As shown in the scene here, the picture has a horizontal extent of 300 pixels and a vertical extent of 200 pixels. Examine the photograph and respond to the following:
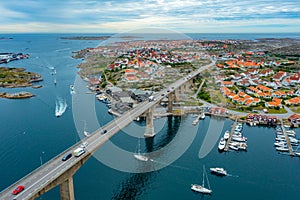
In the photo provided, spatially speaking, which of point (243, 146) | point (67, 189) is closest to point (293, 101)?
point (243, 146)

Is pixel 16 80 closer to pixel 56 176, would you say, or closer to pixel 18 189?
Result: pixel 56 176

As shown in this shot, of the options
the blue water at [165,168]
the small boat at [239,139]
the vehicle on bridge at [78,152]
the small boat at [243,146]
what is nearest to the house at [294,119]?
the blue water at [165,168]

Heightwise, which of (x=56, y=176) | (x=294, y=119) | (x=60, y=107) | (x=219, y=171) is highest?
(x=56, y=176)

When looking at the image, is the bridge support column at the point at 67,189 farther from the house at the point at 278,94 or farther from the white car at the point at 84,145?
the house at the point at 278,94

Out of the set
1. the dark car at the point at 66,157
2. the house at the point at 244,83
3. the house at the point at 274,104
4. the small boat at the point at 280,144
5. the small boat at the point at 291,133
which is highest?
the dark car at the point at 66,157

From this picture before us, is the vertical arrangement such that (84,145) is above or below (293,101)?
above

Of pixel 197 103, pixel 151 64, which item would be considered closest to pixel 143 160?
pixel 197 103

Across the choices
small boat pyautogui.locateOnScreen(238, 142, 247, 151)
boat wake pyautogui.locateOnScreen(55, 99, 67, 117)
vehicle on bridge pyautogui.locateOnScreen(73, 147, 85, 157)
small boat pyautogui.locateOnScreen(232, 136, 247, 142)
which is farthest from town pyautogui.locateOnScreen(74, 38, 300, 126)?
vehicle on bridge pyautogui.locateOnScreen(73, 147, 85, 157)

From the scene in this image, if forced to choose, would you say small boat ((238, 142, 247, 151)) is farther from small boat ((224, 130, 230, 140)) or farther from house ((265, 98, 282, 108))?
house ((265, 98, 282, 108))
